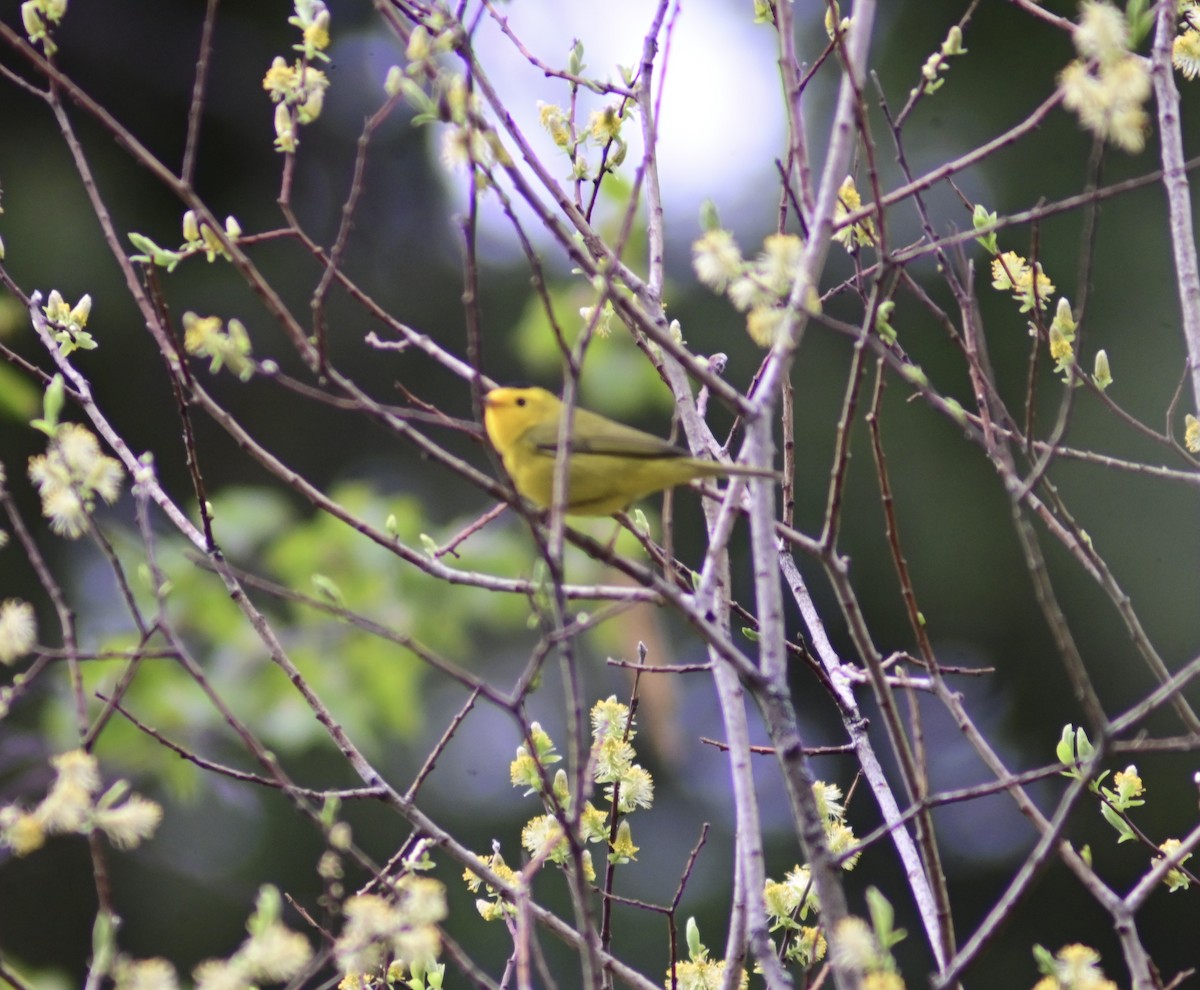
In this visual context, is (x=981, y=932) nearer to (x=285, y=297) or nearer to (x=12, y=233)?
(x=12, y=233)

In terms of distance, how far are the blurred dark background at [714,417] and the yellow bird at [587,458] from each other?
17.5ft

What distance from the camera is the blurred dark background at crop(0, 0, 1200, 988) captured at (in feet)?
30.8

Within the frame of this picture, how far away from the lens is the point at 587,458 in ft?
11.1

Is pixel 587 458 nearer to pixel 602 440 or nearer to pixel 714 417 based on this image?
pixel 602 440

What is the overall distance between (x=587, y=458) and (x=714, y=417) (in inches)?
245

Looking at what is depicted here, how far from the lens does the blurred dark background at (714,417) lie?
30.8ft

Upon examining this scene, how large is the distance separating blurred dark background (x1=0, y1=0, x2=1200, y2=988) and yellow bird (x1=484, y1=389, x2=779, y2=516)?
535cm

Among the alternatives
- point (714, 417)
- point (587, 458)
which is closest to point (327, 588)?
point (587, 458)

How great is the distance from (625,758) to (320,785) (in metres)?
6.33

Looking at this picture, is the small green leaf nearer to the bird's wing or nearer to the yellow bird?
the yellow bird

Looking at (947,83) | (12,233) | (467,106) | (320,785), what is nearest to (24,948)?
(320,785)

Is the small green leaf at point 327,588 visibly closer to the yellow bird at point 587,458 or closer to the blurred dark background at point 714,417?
the yellow bird at point 587,458

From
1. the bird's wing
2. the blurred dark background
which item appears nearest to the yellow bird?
the bird's wing

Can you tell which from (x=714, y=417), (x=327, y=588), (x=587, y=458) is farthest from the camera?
(x=714, y=417)
